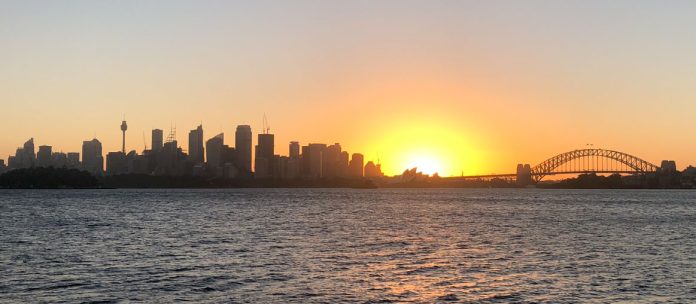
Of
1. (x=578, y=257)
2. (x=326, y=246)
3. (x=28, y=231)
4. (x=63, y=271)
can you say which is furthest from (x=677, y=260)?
(x=28, y=231)

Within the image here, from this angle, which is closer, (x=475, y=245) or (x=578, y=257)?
(x=578, y=257)

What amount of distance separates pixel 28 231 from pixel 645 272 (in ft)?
191

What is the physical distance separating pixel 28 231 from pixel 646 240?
59371mm

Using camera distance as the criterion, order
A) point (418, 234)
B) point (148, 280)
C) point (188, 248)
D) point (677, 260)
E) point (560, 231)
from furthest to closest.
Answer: point (560, 231), point (418, 234), point (188, 248), point (677, 260), point (148, 280)

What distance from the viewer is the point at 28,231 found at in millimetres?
76562

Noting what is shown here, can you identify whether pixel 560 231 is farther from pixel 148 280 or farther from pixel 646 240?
pixel 148 280

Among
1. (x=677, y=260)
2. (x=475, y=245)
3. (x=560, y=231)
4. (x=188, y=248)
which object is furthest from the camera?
(x=560, y=231)

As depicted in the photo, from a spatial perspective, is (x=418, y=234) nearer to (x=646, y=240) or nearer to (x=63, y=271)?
(x=646, y=240)

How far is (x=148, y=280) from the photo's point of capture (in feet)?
134

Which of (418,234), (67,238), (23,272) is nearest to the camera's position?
(23,272)

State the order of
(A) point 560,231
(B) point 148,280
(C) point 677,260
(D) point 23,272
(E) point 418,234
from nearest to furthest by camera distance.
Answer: (B) point 148,280 < (D) point 23,272 < (C) point 677,260 < (E) point 418,234 < (A) point 560,231

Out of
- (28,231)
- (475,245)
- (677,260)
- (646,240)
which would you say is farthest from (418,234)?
(28,231)

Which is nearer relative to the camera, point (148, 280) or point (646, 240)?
point (148, 280)

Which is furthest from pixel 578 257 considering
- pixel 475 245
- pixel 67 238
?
pixel 67 238
